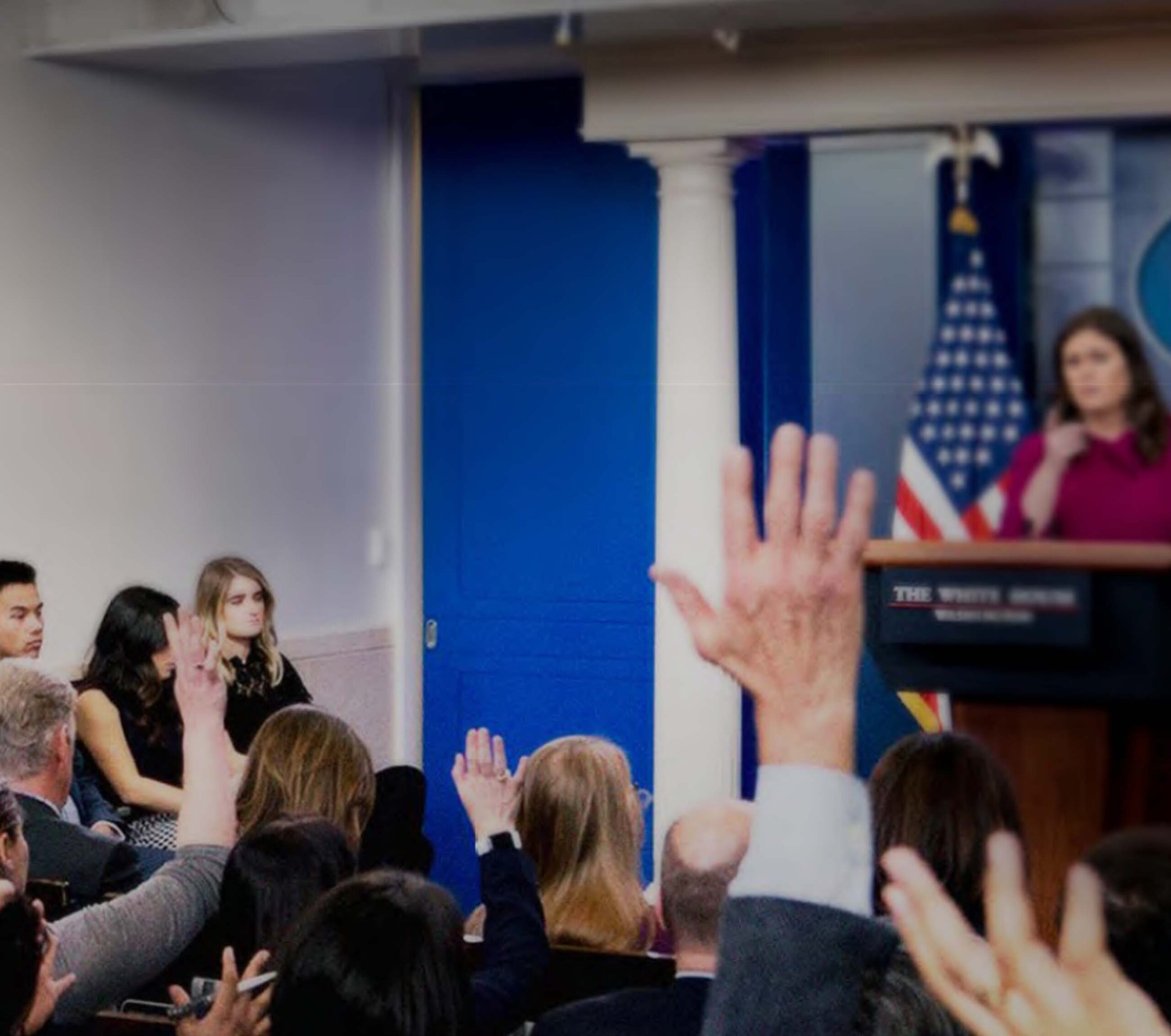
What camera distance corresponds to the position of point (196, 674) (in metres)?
1.39

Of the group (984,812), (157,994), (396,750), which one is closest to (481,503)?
(396,750)

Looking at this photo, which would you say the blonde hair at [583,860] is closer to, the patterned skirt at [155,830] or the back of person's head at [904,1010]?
the patterned skirt at [155,830]

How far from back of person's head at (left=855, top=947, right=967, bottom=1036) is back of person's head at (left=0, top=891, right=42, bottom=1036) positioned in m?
0.42

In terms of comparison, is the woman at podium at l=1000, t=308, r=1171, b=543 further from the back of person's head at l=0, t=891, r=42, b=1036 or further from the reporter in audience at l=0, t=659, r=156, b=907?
the reporter in audience at l=0, t=659, r=156, b=907

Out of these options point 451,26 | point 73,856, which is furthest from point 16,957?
point 451,26

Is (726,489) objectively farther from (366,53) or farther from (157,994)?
(157,994)

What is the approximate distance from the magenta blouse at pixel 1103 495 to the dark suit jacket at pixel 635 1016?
2.47 feet

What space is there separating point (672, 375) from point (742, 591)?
0.35 m

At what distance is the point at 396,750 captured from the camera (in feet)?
4.25

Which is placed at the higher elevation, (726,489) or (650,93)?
(650,93)

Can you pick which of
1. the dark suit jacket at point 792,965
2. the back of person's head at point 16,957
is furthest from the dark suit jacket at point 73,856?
the dark suit jacket at point 792,965

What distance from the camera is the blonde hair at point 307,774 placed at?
Result: 4.72 ft

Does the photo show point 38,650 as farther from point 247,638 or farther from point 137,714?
point 247,638

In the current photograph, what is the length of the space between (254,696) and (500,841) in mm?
213
